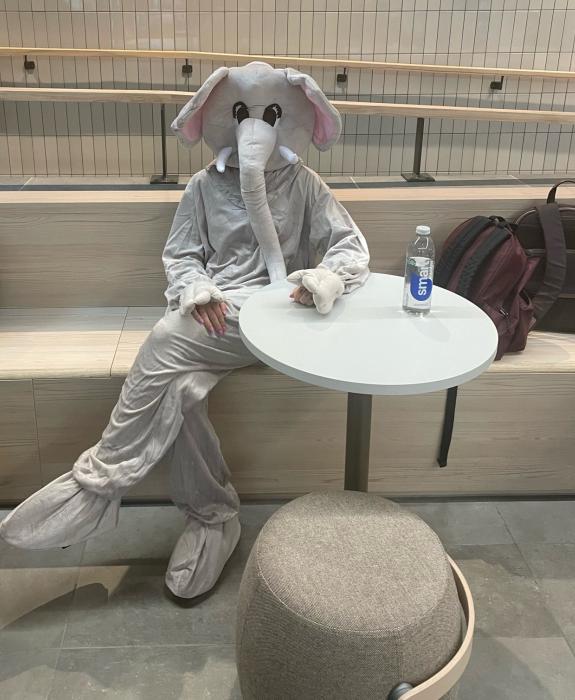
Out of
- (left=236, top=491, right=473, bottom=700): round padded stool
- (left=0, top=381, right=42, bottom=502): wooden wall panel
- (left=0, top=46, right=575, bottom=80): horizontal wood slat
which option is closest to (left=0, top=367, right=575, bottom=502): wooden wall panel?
(left=0, top=381, right=42, bottom=502): wooden wall panel

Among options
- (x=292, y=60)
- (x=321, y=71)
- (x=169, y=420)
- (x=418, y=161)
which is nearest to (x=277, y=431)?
(x=169, y=420)

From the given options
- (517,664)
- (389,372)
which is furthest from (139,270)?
(517,664)

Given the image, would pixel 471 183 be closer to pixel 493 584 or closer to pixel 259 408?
pixel 259 408

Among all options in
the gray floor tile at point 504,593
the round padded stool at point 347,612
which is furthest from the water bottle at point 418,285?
the gray floor tile at point 504,593

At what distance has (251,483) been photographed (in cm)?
240

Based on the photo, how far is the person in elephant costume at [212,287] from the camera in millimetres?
1949

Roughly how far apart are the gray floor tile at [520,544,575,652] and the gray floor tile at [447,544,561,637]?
0.07 feet

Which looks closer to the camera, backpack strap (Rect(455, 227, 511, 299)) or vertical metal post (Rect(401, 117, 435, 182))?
backpack strap (Rect(455, 227, 511, 299))

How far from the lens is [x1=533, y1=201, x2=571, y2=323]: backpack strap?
2.45 metres

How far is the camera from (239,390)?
7.47ft

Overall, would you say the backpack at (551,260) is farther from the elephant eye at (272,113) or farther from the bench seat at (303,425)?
the elephant eye at (272,113)

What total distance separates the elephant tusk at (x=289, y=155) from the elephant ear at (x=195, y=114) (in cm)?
25

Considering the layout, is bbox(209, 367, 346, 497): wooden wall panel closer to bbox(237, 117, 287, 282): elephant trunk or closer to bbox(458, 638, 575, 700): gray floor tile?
bbox(237, 117, 287, 282): elephant trunk

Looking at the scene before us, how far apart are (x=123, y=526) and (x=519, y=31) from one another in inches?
126
